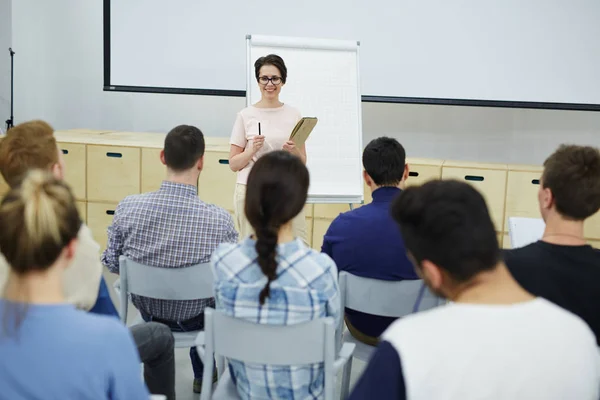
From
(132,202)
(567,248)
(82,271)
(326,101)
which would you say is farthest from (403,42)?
(82,271)

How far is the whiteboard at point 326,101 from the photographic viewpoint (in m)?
4.15

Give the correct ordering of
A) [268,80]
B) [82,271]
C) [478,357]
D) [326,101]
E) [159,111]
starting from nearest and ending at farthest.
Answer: [478,357] → [82,271] → [268,80] → [326,101] → [159,111]

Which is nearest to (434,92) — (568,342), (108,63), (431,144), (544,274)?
(431,144)

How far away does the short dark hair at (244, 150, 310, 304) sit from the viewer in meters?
1.76

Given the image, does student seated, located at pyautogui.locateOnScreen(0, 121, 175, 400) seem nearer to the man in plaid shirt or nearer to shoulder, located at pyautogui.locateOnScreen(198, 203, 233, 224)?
the man in plaid shirt

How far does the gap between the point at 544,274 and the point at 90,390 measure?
3.66 feet

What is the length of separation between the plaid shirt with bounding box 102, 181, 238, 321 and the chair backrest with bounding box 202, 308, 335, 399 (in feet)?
2.07

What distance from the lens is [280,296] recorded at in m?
1.79

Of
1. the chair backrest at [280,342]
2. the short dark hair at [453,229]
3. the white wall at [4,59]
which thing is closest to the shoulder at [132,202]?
the chair backrest at [280,342]

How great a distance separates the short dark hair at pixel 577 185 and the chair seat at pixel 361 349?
89cm

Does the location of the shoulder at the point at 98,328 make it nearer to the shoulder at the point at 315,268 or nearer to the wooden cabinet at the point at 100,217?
the shoulder at the point at 315,268

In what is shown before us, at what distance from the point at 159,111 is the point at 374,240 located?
11.3 feet

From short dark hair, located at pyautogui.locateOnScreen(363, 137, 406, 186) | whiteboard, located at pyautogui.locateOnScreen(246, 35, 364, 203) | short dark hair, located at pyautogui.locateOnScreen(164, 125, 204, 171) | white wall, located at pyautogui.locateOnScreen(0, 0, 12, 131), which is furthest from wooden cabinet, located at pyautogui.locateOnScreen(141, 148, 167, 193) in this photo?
short dark hair, located at pyautogui.locateOnScreen(363, 137, 406, 186)

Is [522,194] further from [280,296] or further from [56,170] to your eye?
[56,170]
